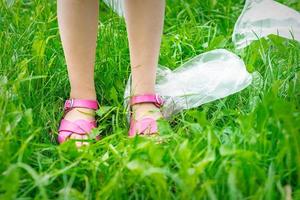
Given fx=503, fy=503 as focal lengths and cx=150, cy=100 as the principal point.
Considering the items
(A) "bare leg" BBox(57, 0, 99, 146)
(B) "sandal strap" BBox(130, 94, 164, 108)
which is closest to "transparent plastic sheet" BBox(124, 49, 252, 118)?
(B) "sandal strap" BBox(130, 94, 164, 108)

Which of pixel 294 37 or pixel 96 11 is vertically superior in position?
pixel 96 11

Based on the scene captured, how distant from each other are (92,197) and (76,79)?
465mm

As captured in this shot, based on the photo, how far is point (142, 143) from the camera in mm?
1150

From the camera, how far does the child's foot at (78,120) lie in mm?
1403

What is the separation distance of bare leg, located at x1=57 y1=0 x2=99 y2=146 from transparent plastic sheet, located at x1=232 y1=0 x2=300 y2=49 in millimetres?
656

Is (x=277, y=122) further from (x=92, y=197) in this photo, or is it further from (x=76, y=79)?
(x=76, y=79)

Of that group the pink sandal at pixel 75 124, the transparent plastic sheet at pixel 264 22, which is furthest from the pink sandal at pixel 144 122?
the transparent plastic sheet at pixel 264 22

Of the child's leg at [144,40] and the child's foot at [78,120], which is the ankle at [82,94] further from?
the child's leg at [144,40]

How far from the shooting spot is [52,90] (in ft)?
5.06

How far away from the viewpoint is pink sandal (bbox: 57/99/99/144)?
1.40 metres

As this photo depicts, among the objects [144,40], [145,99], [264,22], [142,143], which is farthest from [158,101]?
[264,22]

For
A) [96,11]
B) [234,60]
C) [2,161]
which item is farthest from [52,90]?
[234,60]

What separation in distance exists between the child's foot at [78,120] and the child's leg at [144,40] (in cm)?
13

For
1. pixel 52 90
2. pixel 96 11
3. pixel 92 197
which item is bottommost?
pixel 92 197
